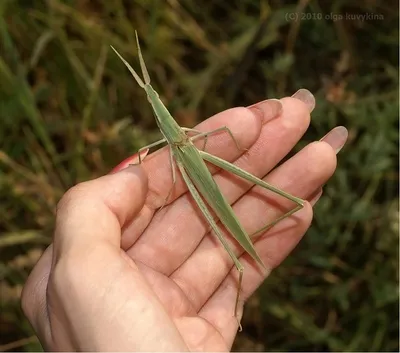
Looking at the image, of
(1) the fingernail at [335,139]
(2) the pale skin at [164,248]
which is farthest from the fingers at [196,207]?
(1) the fingernail at [335,139]

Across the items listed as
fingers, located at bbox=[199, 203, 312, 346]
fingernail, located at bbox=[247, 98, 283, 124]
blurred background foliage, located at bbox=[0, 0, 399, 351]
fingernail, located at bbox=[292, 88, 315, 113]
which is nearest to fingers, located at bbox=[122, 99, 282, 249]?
fingernail, located at bbox=[247, 98, 283, 124]

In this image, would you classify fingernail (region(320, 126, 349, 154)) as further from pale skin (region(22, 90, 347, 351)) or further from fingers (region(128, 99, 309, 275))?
fingers (region(128, 99, 309, 275))

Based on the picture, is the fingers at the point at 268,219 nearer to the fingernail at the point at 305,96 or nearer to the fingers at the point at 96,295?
the fingernail at the point at 305,96

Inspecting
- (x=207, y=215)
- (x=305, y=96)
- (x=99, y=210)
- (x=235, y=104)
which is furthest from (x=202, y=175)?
(x=235, y=104)

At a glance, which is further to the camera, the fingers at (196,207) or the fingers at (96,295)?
the fingers at (196,207)

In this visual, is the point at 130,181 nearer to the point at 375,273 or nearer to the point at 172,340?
the point at 172,340

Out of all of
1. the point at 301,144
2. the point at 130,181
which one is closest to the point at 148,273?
the point at 130,181

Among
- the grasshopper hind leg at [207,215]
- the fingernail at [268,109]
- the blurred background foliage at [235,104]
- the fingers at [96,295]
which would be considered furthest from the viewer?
the blurred background foliage at [235,104]
